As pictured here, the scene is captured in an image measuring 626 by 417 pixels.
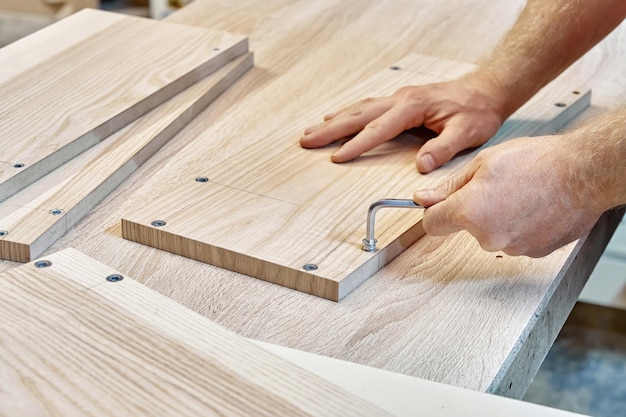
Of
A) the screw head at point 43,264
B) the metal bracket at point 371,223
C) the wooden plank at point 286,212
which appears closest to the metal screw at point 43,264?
the screw head at point 43,264

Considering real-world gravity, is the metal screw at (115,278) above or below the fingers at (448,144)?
above

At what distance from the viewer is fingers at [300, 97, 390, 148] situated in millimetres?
1446

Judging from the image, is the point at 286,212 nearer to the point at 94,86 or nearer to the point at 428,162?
the point at 428,162

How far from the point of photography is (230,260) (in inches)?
46.7

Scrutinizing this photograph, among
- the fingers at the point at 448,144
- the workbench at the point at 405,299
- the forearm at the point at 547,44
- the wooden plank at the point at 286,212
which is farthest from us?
the forearm at the point at 547,44

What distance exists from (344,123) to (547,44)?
37 cm

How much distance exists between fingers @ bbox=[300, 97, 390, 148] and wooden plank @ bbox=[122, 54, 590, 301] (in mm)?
20

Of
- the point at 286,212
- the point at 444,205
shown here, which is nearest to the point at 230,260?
the point at 286,212

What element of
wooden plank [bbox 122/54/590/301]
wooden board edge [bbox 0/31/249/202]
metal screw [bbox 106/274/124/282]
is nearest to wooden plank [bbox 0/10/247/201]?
wooden board edge [bbox 0/31/249/202]

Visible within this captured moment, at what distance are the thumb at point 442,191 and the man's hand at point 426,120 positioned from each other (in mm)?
127

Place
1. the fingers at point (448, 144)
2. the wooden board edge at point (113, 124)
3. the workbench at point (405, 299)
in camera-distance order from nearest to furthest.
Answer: the workbench at point (405, 299)
the wooden board edge at point (113, 124)
the fingers at point (448, 144)

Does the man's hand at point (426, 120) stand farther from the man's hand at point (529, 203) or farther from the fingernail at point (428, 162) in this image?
the man's hand at point (529, 203)

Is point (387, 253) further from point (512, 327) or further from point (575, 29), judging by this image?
point (575, 29)

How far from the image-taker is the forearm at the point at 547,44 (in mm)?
1577
